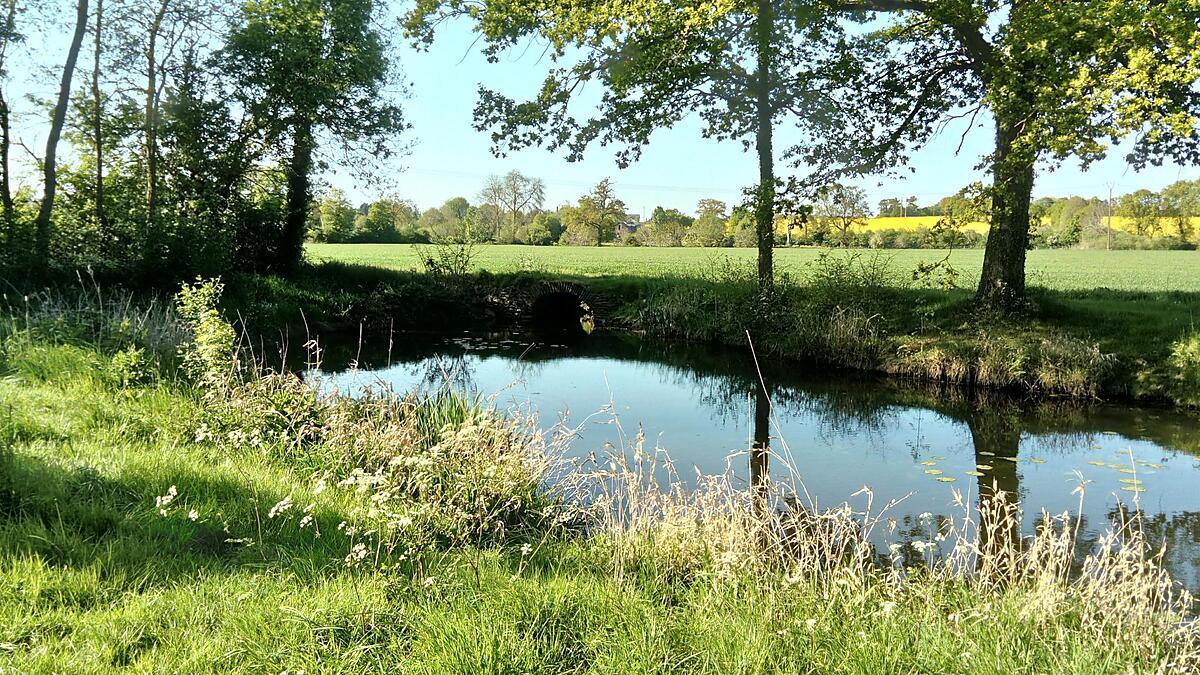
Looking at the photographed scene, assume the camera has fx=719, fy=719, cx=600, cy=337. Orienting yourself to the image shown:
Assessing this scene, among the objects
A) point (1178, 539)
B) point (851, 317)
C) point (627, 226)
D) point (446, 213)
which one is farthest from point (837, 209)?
point (446, 213)

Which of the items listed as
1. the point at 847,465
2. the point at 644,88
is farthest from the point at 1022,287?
the point at 644,88

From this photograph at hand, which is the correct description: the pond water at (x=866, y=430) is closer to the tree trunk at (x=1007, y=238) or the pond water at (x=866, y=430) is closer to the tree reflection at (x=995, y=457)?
the tree reflection at (x=995, y=457)

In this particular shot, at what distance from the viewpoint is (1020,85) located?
11.5m

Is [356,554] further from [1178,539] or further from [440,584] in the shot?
[1178,539]

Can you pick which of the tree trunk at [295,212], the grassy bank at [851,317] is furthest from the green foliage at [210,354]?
the tree trunk at [295,212]

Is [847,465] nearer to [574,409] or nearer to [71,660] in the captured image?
[574,409]

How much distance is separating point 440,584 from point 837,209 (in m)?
18.2

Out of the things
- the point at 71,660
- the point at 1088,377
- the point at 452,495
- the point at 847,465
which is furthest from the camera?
the point at 1088,377

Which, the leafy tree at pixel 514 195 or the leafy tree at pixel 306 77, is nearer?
the leafy tree at pixel 306 77

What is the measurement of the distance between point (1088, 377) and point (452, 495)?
1192cm

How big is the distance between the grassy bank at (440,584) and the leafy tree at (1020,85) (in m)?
7.69

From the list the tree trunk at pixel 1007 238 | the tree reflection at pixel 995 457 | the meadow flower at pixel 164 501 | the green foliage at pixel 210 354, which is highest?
the tree trunk at pixel 1007 238

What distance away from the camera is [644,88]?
17.4m

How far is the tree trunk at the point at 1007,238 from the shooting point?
13.4m
